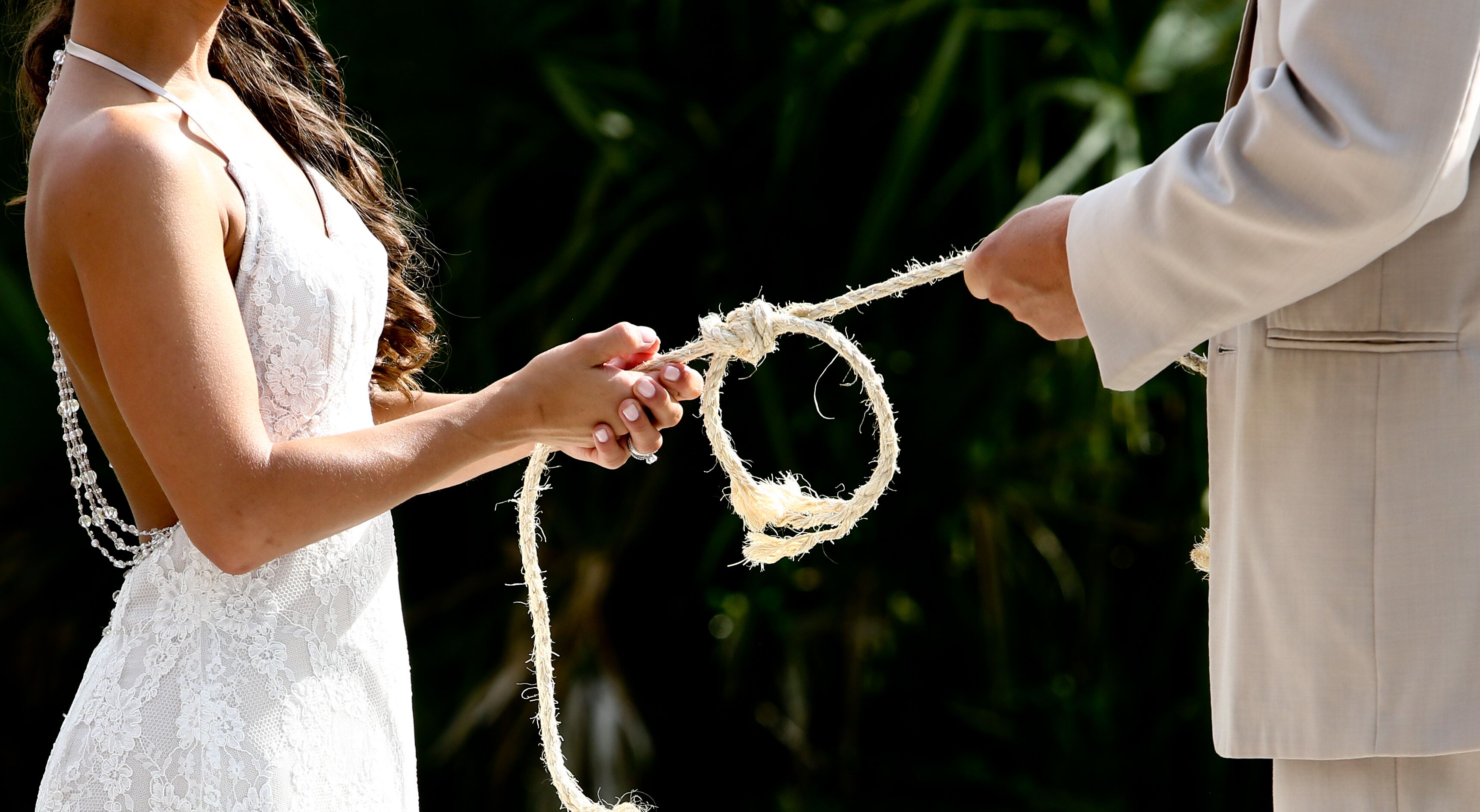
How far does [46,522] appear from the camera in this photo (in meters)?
2.22

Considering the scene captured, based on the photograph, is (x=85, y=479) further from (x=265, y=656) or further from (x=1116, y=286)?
(x=1116, y=286)

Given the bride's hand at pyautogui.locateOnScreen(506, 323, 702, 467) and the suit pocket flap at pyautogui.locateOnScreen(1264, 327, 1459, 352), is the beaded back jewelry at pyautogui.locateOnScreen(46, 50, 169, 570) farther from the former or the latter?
the suit pocket flap at pyautogui.locateOnScreen(1264, 327, 1459, 352)

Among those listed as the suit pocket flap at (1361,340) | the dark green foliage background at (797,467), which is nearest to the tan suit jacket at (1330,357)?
the suit pocket flap at (1361,340)

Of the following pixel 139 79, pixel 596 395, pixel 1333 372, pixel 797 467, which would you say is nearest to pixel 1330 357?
pixel 1333 372

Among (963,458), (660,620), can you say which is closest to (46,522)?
(660,620)

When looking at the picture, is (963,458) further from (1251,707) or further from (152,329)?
(152,329)

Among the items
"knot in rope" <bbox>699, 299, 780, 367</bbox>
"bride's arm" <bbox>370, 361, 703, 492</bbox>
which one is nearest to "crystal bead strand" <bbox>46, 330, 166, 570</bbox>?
"bride's arm" <bbox>370, 361, 703, 492</bbox>

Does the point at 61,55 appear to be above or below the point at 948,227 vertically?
above

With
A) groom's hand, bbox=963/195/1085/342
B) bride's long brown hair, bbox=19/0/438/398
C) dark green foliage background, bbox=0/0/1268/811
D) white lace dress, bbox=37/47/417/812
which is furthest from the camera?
dark green foliage background, bbox=0/0/1268/811

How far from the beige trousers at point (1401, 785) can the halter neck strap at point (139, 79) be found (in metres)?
1.03

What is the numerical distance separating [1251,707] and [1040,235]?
1.40ft

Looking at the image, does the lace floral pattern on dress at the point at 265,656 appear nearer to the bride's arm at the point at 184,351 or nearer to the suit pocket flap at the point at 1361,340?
the bride's arm at the point at 184,351

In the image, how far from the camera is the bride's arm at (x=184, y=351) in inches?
34.7

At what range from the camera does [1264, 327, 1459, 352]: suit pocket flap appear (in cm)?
91
